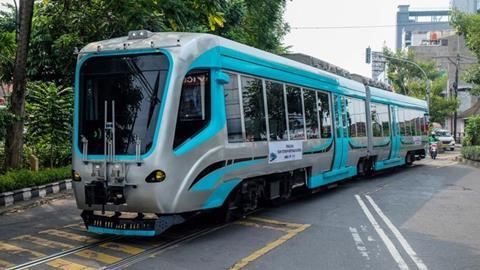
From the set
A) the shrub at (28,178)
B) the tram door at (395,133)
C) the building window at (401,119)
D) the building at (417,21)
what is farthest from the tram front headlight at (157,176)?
the building at (417,21)

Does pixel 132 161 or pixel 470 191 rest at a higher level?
pixel 132 161

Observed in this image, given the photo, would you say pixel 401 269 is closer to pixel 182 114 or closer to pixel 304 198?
pixel 182 114

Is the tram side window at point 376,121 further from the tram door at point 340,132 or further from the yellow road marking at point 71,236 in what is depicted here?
the yellow road marking at point 71,236

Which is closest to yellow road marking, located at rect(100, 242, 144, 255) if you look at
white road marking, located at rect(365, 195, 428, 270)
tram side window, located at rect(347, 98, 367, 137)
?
white road marking, located at rect(365, 195, 428, 270)

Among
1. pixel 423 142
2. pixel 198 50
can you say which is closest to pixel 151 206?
pixel 198 50

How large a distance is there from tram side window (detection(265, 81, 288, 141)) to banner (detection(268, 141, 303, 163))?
13 cm

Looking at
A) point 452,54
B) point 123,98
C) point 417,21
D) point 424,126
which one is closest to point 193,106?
point 123,98

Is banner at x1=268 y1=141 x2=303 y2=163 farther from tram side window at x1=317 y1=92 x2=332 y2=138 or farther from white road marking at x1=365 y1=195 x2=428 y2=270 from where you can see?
white road marking at x1=365 y1=195 x2=428 y2=270

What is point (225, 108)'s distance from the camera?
8.73 metres

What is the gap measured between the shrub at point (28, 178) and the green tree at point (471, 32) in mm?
19905

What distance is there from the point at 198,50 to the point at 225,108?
1.05m

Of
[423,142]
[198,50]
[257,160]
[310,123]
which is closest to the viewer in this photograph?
[198,50]

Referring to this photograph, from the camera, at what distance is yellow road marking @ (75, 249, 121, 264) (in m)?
6.92

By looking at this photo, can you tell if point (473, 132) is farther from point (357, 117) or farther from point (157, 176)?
point (157, 176)
